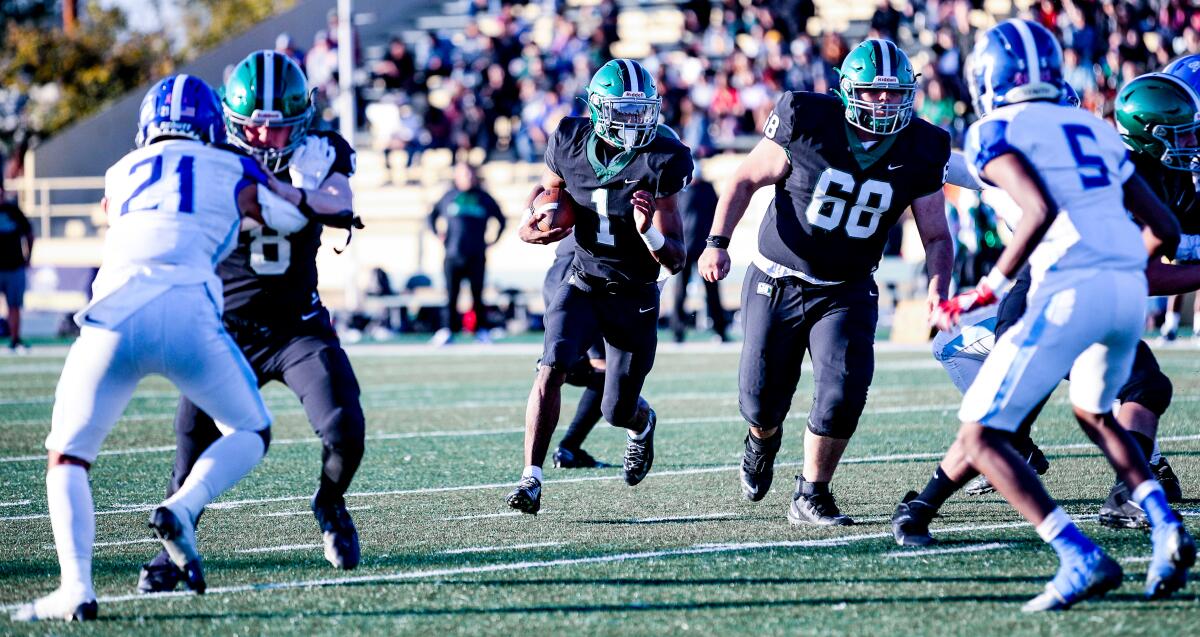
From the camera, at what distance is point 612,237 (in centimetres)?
599

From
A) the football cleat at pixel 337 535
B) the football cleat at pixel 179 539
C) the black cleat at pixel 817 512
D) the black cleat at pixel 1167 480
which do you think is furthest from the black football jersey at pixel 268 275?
the black cleat at pixel 1167 480

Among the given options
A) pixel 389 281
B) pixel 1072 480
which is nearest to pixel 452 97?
pixel 389 281

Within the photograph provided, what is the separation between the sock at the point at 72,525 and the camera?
4.05 m

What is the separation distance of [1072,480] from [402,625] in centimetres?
341

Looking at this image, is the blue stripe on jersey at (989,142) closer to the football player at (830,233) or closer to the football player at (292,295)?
the football player at (830,233)

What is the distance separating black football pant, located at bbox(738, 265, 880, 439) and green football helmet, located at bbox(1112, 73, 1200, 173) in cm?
111

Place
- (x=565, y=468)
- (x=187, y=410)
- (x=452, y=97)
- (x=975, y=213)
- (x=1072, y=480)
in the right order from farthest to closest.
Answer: (x=452, y=97)
(x=975, y=213)
(x=565, y=468)
(x=1072, y=480)
(x=187, y=410)

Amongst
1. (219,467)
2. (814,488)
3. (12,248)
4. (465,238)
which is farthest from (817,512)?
(12,248)

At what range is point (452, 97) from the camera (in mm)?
20766

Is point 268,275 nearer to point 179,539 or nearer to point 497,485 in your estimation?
point 179,539

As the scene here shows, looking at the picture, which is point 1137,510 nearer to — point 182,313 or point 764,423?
point 764,423

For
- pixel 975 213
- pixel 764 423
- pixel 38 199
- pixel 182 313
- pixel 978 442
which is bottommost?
pixel 38 199

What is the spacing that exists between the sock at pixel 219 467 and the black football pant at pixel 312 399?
0.39m

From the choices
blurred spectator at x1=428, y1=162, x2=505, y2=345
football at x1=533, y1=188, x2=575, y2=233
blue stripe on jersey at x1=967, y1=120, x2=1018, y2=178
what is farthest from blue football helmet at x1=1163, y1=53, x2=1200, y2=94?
blurred spectator at x1=428, y1=162, x2=505, y2=345
